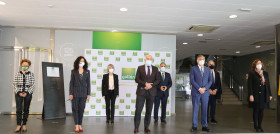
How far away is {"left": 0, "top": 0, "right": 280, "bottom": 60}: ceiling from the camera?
598 cm

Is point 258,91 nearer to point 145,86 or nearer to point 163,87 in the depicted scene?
point 163,87

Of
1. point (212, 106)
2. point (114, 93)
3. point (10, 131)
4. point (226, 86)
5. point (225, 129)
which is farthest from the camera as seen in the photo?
point (226, 86)

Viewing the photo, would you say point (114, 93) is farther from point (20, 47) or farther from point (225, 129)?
point (20, 47)

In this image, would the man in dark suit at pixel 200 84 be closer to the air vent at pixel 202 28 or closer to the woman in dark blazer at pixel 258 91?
the woman in dark blazer at pixel 258 91

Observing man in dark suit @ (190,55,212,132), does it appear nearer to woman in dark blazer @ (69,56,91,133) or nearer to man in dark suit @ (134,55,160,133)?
man in dark suit @ (134,55,160,133)

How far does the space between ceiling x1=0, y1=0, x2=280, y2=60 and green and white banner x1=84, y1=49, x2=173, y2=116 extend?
98cm

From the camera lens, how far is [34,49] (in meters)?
8.62

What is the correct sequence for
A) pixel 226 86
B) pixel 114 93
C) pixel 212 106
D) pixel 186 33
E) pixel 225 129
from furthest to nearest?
1. pixel 226 86
2. pixel 186 33
3. pixel 212 106
4. pixel 114 93
5. pixel 225 129

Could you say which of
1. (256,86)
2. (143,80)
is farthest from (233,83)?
(143,80)

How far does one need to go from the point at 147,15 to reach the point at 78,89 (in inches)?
119

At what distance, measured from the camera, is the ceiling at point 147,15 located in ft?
19.6

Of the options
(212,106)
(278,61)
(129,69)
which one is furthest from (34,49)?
(278,61)

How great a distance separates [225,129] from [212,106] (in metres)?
1.12

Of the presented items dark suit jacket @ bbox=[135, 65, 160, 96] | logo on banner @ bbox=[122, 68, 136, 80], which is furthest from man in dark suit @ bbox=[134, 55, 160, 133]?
logo on banner @ bbox=[122, 68, 136, 80]
